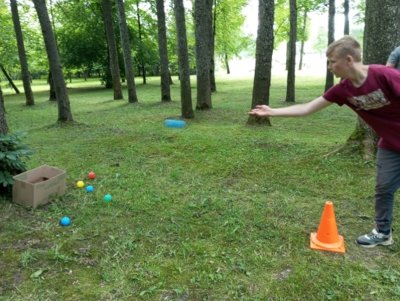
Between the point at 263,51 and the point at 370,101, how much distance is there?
580 cm

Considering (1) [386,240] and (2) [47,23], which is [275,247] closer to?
(1) [386,240]

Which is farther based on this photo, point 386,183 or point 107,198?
point 107,198

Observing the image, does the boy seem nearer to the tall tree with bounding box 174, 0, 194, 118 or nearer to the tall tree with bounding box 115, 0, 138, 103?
the tall tree with bounding box 174, 0, 194, 118

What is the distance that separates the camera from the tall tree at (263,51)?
7.87 m

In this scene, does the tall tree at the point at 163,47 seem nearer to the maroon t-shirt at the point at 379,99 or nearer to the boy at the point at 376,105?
the boy at the point at 376,105

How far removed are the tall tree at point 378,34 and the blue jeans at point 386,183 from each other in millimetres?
2173

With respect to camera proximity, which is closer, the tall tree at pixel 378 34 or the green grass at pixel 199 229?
the green grass at pixel 199 229

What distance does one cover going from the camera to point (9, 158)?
13.4 ft

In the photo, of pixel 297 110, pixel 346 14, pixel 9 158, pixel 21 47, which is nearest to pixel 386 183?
pixel 297 110

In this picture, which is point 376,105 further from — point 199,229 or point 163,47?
point 163,47

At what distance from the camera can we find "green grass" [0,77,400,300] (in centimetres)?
270

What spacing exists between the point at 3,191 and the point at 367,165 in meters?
4.91

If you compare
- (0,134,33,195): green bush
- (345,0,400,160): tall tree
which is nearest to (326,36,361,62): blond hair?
(345,0,400,160): tall tree

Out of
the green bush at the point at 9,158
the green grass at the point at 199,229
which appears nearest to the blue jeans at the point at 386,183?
the green grass at the point at 199,229
